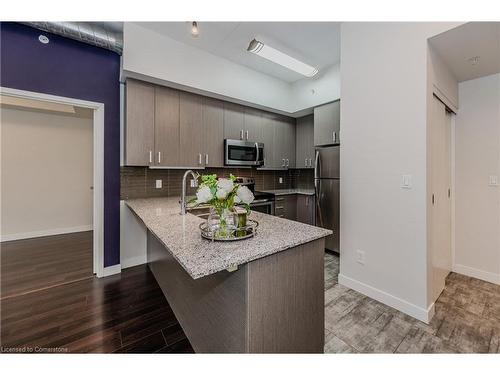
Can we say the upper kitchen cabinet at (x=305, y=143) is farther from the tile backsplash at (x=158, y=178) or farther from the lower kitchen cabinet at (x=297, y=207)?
the lower kitchen cabinet at (x=297, y=207)


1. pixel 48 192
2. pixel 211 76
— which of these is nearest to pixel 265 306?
pixel 211 76

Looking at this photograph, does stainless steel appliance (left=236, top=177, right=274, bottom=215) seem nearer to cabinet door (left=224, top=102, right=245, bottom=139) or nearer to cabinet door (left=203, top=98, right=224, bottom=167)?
cabinet door (left=203, top=98, right=224, bottom=167)

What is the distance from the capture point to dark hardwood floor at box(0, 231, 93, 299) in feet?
8.09

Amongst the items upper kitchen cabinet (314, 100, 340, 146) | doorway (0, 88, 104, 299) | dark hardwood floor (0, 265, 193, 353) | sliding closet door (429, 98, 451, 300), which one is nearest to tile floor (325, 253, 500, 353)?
sliding closet door (429, 98, 451, 300)

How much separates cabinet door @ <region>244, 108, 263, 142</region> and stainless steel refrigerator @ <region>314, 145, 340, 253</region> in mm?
1045

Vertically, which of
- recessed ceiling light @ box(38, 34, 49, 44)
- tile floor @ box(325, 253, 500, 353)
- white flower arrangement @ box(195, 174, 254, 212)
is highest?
recessed ceiling light @ box(38, 34, 49, 44)

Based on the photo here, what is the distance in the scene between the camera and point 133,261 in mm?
2961

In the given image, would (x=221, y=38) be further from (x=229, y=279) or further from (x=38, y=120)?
(x=38, y=120)

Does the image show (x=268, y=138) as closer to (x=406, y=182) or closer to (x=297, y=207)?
(x=297, y=207)

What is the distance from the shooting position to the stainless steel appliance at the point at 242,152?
3.32 m

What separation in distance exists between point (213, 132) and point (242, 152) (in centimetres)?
54

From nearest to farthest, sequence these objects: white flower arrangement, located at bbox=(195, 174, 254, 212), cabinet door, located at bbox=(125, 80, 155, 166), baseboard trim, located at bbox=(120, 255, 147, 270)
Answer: white flower arrangement, located at bbox=(195, 174, 254, 212), cabinet door, located at bbox=(125, 80, 155, 166), baseboard trim, located at bbox=(120, 255, 147, 270)
